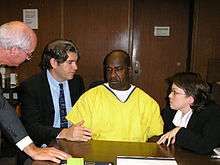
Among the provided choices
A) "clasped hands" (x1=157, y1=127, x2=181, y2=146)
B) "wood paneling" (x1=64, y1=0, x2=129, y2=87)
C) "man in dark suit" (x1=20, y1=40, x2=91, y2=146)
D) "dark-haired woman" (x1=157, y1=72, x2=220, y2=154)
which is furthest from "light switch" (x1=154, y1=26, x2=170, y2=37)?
"clasped hands" (x1=157, y1=127, x2=181, y2=146)

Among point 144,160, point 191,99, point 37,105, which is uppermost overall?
point 191,99

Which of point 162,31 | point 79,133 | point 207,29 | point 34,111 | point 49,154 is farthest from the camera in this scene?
point 162,31

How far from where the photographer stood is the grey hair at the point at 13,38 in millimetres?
1601

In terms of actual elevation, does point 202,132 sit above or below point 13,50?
below

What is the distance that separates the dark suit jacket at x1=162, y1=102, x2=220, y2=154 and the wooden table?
45 mm

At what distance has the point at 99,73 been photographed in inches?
166

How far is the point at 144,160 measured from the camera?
4.87 feet

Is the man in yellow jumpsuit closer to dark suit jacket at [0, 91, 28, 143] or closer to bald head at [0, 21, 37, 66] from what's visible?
dark suit jacket at [0, 91, 28, 143]

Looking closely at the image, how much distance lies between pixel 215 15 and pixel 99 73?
65.3 inches

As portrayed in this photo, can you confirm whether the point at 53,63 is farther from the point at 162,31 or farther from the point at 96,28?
the point at 162,31

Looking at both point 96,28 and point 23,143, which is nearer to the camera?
point 23,143

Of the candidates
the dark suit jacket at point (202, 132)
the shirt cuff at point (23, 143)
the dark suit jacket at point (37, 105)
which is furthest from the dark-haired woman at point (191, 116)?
the dark suit jacket at point (37, 105)

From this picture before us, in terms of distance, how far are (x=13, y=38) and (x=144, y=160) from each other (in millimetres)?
864

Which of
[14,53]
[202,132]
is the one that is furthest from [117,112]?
[14,53]
